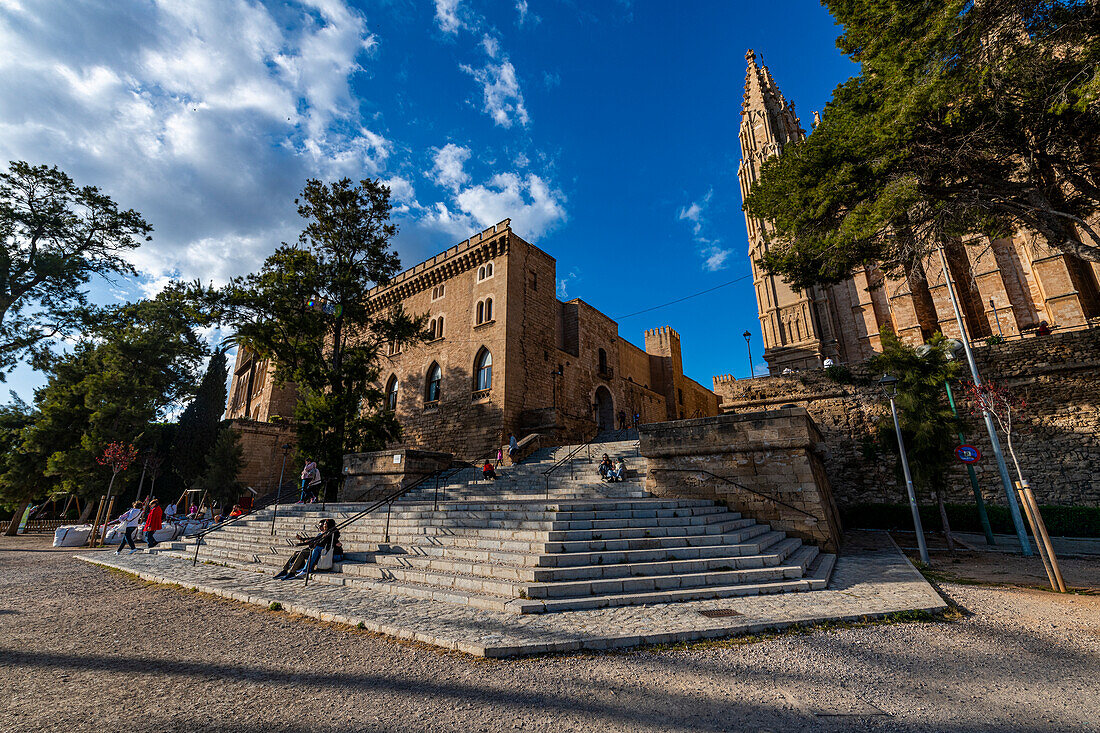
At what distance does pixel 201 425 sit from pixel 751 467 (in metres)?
28.3

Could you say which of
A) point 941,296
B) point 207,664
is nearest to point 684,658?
point 207,664

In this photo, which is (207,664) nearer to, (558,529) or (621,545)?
(558,529)

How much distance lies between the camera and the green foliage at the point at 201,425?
23.1 m

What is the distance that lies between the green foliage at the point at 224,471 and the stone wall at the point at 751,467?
22596mm

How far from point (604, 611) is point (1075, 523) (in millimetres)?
14686

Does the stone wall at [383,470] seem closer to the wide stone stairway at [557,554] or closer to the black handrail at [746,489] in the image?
the wide stone stairway at [557,554]

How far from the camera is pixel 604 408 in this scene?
26.0 m

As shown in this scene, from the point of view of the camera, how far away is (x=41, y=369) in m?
19.2

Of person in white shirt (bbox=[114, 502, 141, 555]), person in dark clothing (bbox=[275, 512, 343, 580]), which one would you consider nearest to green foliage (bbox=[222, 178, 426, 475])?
person in white shirt (bbox=[114, 502, 141, 555])

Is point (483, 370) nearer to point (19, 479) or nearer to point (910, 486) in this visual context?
point (910, 486)

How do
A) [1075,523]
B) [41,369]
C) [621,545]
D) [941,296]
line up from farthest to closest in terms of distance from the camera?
[941,296], [41,369], [1075,523], [621,545]

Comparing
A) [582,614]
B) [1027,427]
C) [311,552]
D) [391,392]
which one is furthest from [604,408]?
[582,614]

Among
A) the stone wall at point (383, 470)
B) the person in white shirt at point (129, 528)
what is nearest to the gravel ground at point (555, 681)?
the stone wall at point (383, 470)

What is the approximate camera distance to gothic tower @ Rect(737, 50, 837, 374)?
75.0ft
